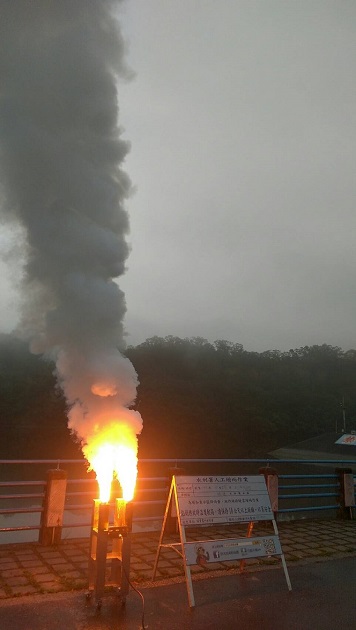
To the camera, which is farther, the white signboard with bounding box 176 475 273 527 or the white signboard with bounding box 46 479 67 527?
the white signboard with bounding box 46 479 67 527

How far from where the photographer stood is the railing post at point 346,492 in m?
11.3

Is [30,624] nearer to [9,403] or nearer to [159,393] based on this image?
[9,403]

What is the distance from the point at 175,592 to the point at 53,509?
9.24 feet

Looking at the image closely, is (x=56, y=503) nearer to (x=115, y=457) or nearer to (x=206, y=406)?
(x=115, y=457)

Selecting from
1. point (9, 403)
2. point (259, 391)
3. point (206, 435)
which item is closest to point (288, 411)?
point (259, 391)

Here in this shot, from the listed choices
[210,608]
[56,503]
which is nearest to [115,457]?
[210,608]

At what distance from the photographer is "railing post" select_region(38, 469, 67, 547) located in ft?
25.3

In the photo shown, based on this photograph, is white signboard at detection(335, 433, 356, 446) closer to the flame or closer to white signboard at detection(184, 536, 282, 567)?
white signboard at detection(184, 536, 282, 567)

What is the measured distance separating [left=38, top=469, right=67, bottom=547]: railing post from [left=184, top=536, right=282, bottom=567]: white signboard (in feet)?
9.05

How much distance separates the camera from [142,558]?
7301 mm

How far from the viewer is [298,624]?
5.20 m

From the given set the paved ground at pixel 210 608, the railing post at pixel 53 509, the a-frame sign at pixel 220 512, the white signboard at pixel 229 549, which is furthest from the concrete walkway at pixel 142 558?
the white signboard at pixel 229 549

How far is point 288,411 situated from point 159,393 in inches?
1072

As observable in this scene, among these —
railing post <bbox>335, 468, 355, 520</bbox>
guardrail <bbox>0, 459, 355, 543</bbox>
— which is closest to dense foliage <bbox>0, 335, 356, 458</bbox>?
guardrail <bbox>0, 459, 355, 543</bbox>
